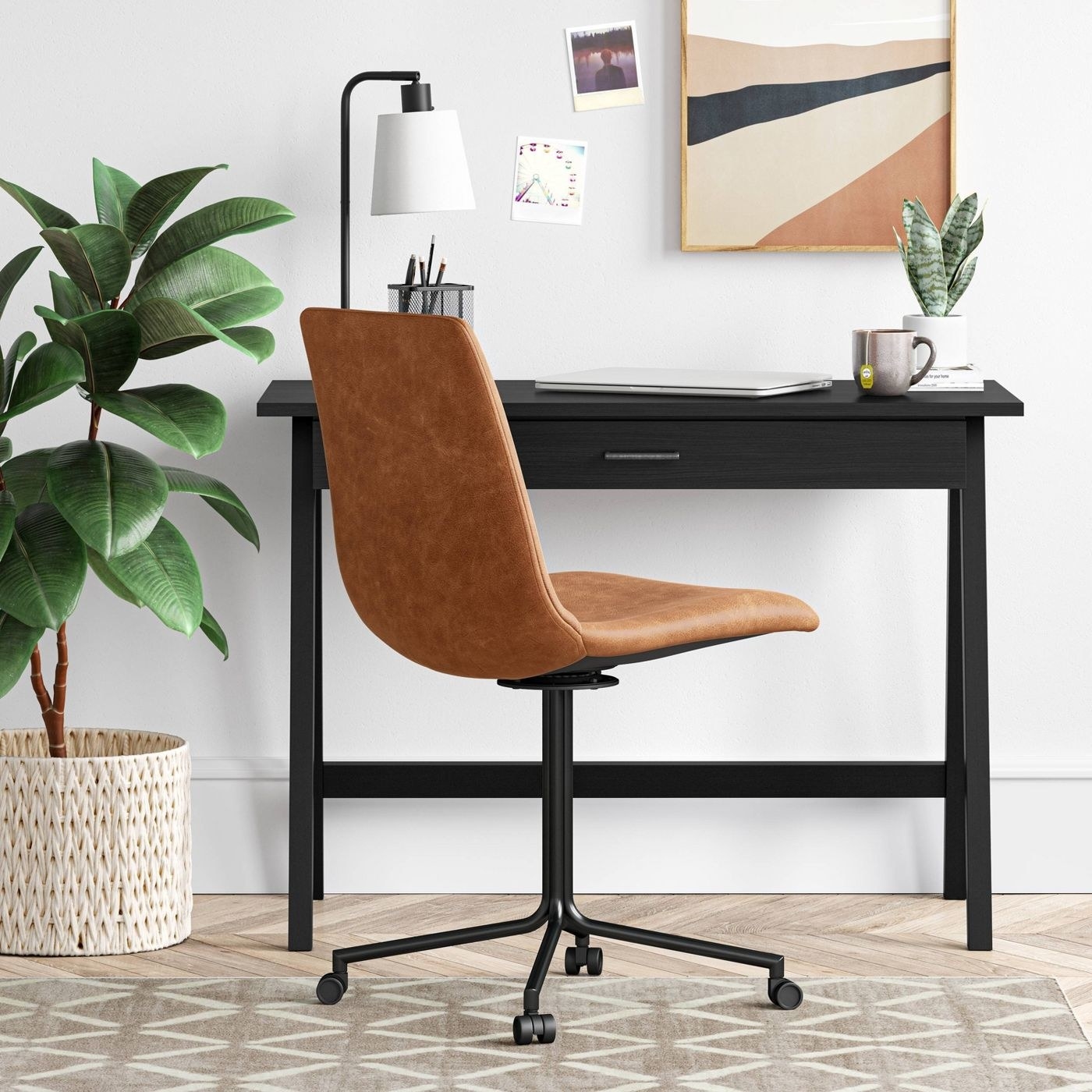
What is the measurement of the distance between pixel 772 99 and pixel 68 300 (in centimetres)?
126

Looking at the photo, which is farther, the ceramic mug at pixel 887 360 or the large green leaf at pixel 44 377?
the ceramic mug at pixel 887 360

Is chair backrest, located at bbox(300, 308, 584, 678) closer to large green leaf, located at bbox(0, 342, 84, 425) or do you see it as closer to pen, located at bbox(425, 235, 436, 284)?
large green leaf, located at bbox(0, 342, 84, 425)

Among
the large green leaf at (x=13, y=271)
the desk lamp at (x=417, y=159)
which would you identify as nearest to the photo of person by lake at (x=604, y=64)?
the desk lamp at (x=417, y=159)

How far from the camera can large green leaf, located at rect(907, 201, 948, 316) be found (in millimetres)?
2750

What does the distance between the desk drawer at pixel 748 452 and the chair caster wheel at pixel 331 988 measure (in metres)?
0.79

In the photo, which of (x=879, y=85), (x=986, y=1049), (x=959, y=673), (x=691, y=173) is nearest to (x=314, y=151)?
(x=691, y=173)

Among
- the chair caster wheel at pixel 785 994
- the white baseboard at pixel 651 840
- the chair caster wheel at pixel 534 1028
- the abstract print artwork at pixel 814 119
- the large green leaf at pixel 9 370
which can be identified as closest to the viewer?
the chair caster wheel at pixel 534 1028

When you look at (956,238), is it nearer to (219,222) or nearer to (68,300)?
(219,222)

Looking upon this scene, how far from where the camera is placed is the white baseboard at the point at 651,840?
10.1 feet

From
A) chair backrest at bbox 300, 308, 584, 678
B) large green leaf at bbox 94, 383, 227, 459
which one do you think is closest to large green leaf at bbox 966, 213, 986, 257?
chair backrest at bbox 300, 308, 584, 678

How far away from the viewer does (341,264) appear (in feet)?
9.55

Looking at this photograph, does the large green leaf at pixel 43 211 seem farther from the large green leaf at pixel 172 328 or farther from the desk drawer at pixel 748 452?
the desk drawer at pixel 748 452

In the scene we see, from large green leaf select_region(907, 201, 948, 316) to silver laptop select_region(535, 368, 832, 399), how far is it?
21cm

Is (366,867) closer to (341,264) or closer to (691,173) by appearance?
(341,264)
